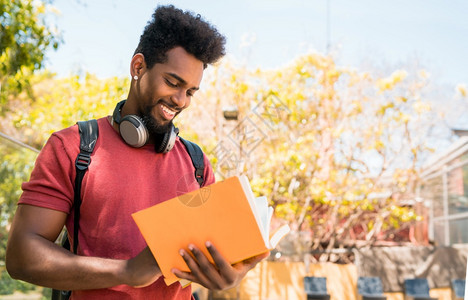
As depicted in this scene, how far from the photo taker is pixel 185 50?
1249mm

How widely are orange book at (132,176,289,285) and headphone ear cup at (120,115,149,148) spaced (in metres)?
0.31

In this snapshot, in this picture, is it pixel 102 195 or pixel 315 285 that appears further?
pixel 315 285

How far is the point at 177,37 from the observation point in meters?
1.25

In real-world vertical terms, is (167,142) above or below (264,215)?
above

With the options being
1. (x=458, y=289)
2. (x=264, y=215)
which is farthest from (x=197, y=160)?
(x=458, y=289)

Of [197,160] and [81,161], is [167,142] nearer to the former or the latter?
[197,160]

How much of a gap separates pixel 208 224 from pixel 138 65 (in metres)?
0.55

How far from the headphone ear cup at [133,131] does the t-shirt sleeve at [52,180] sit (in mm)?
152

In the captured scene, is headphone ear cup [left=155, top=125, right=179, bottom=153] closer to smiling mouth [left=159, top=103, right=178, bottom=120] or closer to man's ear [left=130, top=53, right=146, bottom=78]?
smiling mouth [left=159, top=103, right=178, bottom=120]

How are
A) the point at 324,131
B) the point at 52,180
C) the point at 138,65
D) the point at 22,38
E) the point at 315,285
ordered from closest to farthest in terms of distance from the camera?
the point at 52,180, the point at 138,65, the point at 22,38, the point at 315,285, the point at 324,131

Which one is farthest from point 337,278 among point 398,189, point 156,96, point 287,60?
point 156,96

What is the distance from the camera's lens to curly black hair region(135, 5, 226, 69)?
49.1 inches

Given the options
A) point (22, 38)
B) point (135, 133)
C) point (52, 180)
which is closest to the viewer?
point (52, 180)

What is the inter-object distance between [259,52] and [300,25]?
53.4 inches
